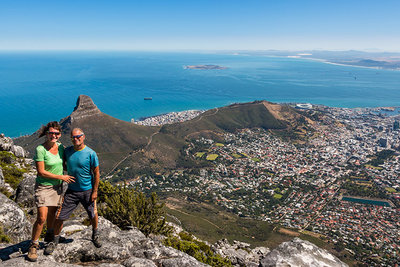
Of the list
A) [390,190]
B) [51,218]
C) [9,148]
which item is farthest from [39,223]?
[390,190]

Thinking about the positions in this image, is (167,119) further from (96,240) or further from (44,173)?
(44,173)

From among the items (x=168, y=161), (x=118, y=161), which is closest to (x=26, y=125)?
(x=118, y=161)

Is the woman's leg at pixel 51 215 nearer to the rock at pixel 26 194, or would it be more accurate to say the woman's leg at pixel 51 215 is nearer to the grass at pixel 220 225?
the rock at pixel 26 194

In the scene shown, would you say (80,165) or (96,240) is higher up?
(80,165)

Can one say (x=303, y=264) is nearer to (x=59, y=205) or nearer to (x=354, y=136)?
(x=59, y=205)

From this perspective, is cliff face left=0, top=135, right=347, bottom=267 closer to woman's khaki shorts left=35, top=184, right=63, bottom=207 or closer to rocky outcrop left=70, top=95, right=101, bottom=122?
woman's khaki shorts left=35, top=184, right=63, bottom=207
